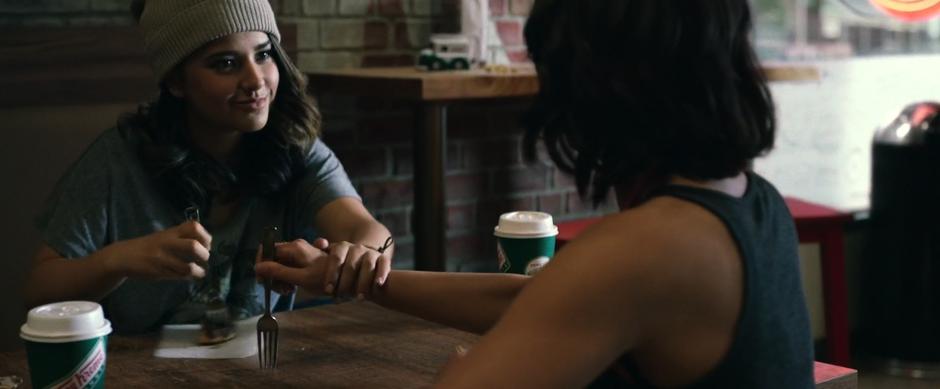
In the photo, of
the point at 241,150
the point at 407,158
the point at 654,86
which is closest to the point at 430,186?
A: the point at 407,158

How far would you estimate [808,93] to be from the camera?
4418 millimetres

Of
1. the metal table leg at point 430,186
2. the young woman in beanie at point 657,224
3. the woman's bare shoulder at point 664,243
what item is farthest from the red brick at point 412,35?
the woman's bare shoulder at point 664,243

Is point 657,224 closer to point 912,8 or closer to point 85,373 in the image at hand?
point 85,373

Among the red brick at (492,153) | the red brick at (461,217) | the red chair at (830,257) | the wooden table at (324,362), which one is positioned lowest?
the red chair at (830,257)

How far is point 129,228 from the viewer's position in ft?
6.68

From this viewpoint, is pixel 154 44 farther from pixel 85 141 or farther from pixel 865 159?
pixel 865 159

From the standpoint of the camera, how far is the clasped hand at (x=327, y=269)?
5.04 ft

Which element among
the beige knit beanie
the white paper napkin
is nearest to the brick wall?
the beige knit beanie

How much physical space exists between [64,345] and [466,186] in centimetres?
231

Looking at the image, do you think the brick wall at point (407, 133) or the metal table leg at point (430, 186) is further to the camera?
the brick wall at point (407, 133)

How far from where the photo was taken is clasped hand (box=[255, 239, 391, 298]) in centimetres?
154

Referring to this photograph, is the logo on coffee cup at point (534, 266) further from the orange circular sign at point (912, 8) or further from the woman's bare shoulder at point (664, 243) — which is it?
the orange circular sign at point (912, 8)

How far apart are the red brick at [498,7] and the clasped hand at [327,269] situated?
1.94m

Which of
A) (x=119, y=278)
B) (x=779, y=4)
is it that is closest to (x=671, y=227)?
(x=119, y=278)
